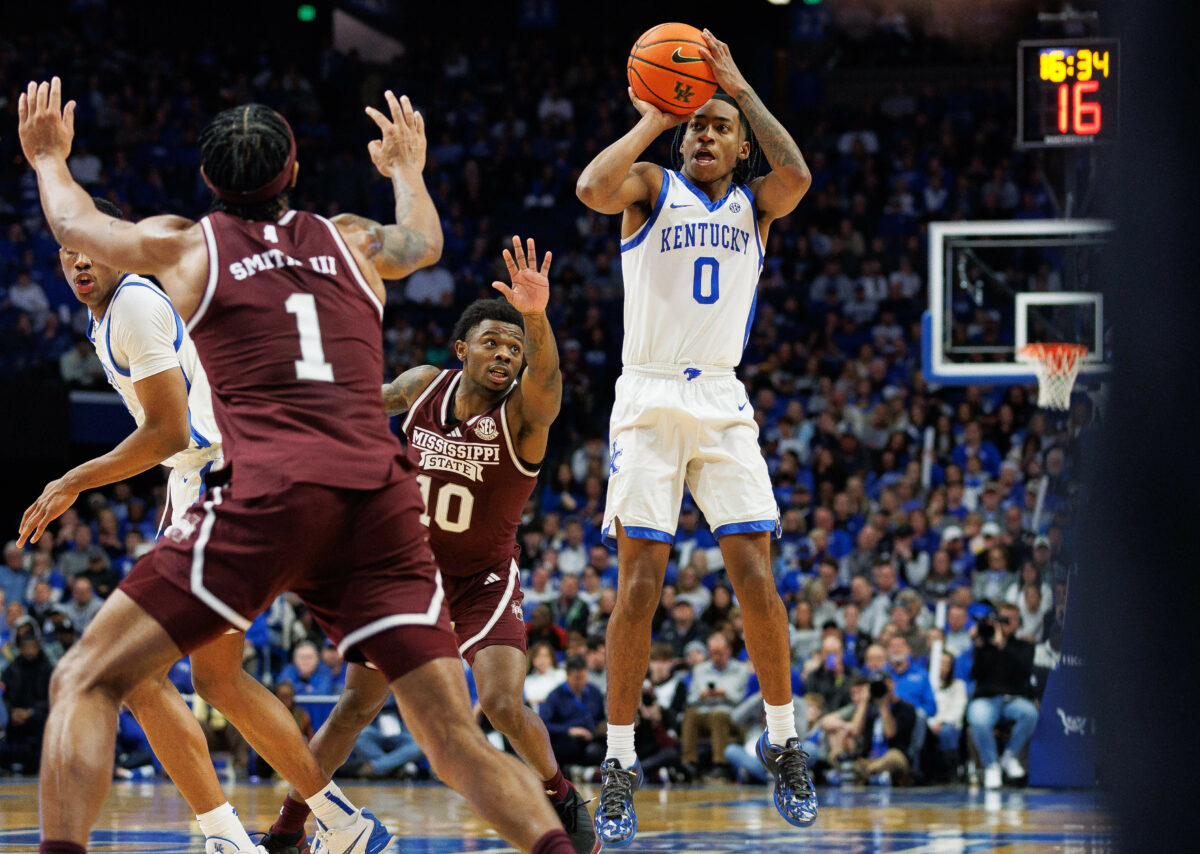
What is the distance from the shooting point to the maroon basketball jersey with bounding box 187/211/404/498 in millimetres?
4184

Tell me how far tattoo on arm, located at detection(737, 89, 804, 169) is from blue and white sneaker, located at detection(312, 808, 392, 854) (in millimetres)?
3253

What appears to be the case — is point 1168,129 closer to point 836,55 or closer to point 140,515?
point 140,515

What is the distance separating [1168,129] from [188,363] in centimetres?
511

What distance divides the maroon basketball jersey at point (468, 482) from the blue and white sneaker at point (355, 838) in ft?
4.02

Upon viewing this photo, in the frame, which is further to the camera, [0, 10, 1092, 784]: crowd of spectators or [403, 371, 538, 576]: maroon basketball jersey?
[0, 10, 1092, 784]: crowd of spectators

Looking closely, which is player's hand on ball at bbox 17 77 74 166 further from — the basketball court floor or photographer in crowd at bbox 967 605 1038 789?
photographer in crowd at bbox 967 605 1038 789

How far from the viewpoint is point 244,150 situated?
4449mm

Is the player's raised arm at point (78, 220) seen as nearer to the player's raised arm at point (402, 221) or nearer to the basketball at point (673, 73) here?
the player's raised arm at point (402, 221)

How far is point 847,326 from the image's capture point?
65.9 ft

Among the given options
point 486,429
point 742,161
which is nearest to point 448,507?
point 486,429

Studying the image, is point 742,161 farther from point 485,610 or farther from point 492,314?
point 485,610

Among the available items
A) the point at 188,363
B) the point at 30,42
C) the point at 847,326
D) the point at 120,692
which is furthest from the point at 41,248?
the point at 120,692

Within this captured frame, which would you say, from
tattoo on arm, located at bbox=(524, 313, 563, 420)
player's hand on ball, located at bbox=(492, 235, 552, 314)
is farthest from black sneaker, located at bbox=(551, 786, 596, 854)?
player's hand on ball, located at bbox=(492, 235, 552, 314)

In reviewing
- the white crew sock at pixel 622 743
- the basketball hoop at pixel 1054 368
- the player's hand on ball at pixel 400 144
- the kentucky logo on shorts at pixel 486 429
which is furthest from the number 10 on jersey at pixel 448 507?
the basketball hoop at pixel 1054 368
